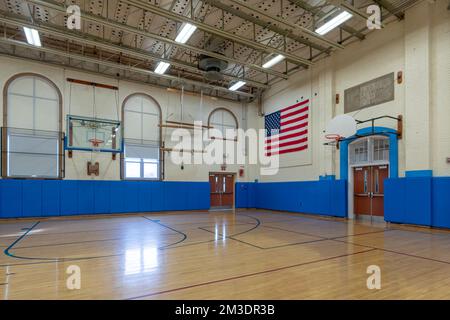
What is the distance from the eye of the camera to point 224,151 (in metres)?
15.5

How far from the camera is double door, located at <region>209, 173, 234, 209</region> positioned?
600 inches

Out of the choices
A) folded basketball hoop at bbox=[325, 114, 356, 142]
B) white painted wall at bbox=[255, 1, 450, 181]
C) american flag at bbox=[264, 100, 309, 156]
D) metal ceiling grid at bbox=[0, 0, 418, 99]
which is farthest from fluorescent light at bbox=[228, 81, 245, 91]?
folded basketball hoop at bbox=[325, 114, 356, 142]

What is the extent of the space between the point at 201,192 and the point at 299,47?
8277 mm

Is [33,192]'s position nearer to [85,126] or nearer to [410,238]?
[85,126]

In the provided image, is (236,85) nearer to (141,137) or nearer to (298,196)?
(141,137)

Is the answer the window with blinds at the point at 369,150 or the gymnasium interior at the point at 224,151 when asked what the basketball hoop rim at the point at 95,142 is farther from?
the window with blinds at the point at 369,150

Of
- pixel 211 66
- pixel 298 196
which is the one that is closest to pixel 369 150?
pixel 298 196

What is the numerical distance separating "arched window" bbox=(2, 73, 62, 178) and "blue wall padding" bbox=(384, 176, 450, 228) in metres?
12.5

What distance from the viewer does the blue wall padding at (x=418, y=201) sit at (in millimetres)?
7785

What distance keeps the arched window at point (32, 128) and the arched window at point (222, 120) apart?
7256mm

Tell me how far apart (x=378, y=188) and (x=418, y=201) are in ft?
5.53

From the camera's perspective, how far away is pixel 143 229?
835 cm
